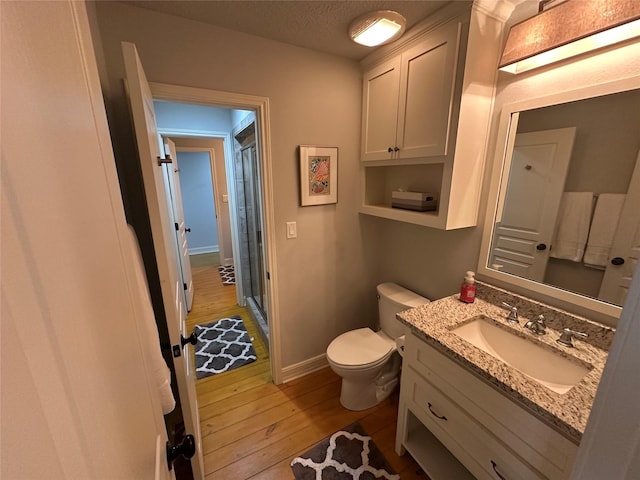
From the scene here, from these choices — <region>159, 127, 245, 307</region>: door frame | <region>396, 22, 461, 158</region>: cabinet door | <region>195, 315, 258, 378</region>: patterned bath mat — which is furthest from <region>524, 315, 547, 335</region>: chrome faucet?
<region>159, 127, 245, 307</region>: door frame

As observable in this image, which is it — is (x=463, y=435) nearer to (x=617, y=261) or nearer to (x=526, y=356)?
(x=526, y=356)

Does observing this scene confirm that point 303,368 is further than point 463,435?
Yes

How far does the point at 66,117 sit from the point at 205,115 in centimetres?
243

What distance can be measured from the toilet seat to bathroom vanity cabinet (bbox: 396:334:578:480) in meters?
0.29

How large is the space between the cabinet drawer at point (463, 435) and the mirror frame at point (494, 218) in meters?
0.67

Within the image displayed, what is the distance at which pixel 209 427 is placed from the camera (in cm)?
169

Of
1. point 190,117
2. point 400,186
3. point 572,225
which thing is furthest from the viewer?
point 190,117

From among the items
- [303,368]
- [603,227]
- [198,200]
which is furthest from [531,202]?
[198,200]

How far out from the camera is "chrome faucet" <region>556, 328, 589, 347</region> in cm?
110

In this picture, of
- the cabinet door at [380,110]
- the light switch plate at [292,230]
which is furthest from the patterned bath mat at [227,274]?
the cabinet door at [380,110]

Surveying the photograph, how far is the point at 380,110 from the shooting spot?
173 centimetres

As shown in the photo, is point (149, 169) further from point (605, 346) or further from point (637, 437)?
point (605, 346)

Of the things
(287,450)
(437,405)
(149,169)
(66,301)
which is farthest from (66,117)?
(287,450)

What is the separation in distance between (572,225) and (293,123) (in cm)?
153
